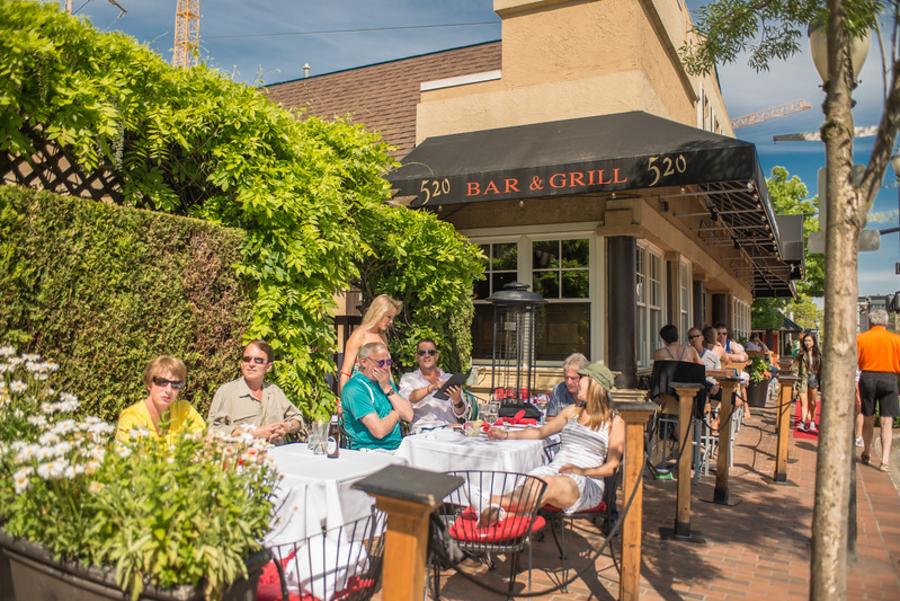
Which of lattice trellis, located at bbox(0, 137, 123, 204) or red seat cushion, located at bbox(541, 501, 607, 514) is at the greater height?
lattice trellis, located at bbox(0, 137, 123, 204)

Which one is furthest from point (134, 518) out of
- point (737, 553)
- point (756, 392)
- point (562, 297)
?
point (756, 392)

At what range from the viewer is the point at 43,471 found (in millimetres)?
2236

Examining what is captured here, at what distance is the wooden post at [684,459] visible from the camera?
4.94 metres

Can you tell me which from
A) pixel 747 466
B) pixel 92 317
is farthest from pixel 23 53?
pixel 747 466

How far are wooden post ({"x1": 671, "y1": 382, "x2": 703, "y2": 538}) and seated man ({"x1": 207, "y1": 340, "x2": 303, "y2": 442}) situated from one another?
2.90 metres

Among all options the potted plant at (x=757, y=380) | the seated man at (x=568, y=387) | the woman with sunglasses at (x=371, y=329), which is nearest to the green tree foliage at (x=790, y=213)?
the potted plant at (x=757, y=380)

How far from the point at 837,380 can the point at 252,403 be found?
3.54m

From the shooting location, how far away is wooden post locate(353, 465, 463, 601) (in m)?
2.03

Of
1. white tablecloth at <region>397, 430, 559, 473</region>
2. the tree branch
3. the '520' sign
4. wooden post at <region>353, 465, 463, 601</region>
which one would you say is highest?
the '520' sign

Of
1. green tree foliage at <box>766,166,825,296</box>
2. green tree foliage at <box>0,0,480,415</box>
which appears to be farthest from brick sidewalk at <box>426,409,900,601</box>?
green tree foliage at <box>766,166,825,296</box>

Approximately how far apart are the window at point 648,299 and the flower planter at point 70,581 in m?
7.98

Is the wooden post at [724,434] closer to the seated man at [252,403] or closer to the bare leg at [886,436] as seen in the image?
the bare leg at [886,436]

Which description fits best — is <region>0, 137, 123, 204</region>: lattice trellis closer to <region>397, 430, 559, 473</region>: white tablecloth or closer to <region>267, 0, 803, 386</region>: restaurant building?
<region>397, 430, 559, 473</region>: white tablecloth

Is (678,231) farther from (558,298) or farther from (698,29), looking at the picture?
(698,29)
